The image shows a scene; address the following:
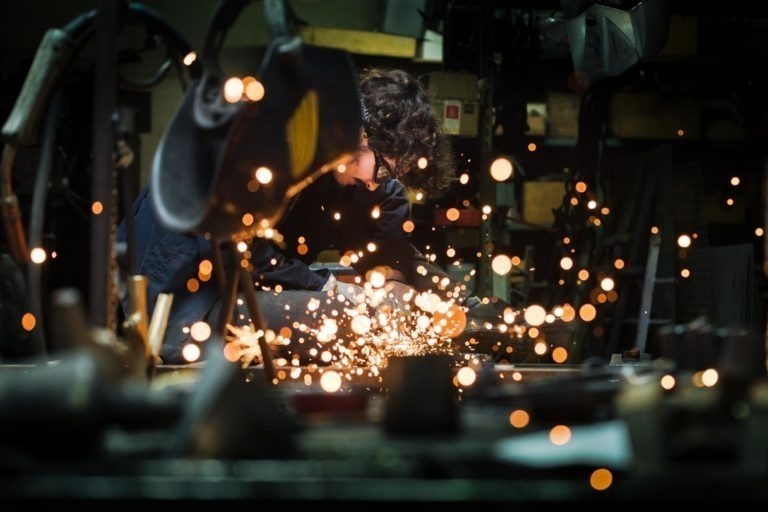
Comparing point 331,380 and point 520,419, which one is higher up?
point 520,419

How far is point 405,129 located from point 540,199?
2884 millimetres

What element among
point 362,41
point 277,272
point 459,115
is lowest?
point 277,272

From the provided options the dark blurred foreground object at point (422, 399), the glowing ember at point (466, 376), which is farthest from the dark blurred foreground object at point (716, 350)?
the glowing ember at point (466, 376)

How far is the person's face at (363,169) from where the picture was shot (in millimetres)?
3902

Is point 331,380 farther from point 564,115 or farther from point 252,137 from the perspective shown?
point 564,115

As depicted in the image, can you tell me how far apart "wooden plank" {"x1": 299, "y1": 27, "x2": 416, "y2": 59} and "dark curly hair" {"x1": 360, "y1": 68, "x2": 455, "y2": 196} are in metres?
2.04

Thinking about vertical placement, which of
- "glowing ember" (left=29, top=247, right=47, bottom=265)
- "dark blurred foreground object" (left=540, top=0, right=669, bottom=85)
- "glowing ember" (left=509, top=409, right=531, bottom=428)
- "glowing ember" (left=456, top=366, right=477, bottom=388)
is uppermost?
"dark blurred foreground object" (left=540, top=0, right=669, bottom=85)

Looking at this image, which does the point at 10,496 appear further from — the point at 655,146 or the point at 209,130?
the point at 655,146

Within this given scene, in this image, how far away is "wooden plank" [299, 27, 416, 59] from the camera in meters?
6.25

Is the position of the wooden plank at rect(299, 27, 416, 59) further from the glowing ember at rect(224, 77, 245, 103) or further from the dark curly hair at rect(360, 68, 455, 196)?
the glowing ember at rect(224, 77, 245, 103)

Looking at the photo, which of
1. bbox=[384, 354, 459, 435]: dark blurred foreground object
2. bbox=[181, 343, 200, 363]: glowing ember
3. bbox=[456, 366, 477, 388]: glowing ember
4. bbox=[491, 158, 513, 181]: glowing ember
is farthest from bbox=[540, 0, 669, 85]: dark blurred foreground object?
bbox=[384, 354, 459, 435]: dark blurred foreground object

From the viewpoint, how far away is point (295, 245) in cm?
404

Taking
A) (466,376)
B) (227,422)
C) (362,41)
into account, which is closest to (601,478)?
(227,422)

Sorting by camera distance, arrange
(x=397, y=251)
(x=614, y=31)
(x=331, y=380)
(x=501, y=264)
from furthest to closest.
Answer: (x=501, y=264)
(x=614, y=31)
(x=397, y=251)
(x=331, y=380)
